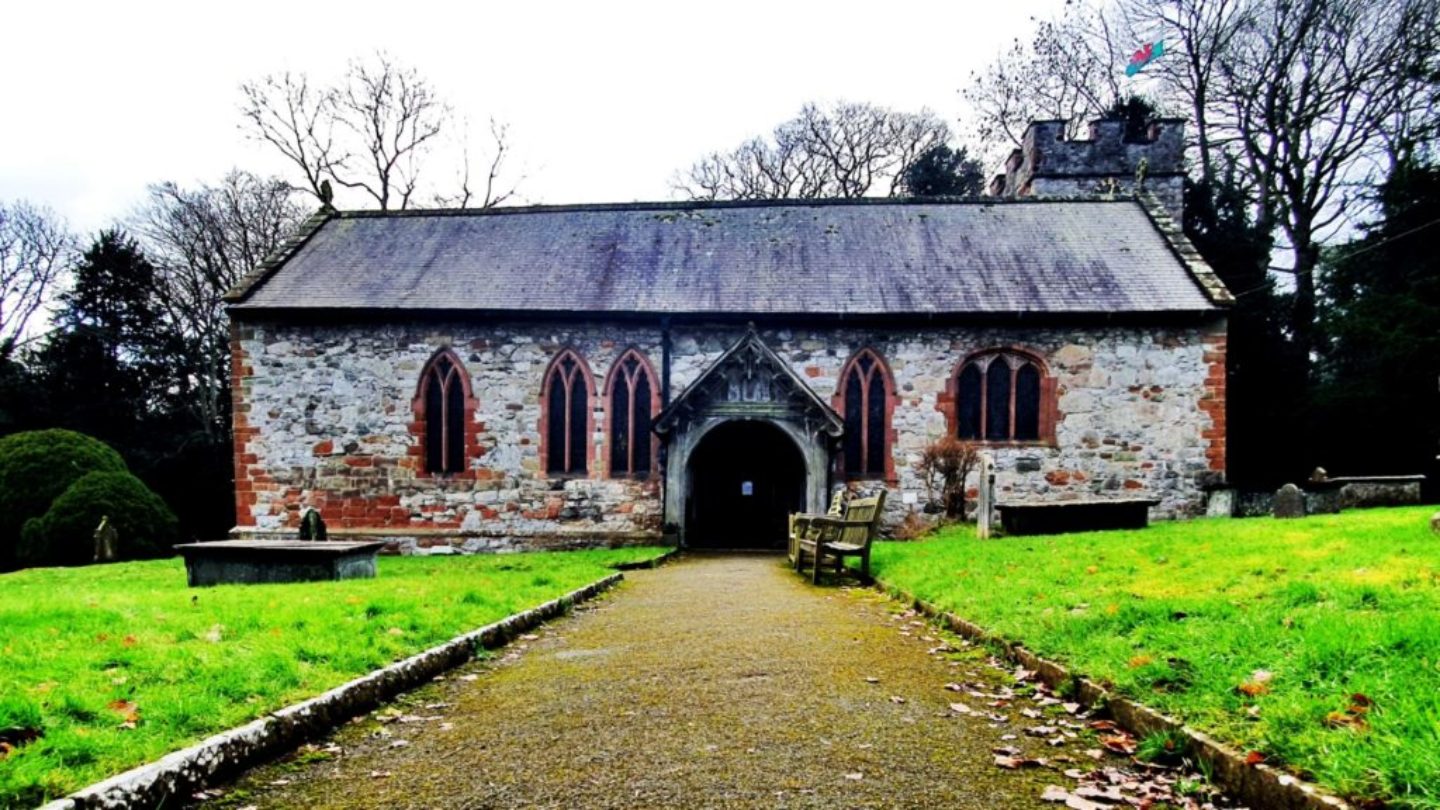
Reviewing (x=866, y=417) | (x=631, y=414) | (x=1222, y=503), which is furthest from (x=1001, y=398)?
(x=631, y=414)

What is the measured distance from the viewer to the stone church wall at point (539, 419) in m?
19.5

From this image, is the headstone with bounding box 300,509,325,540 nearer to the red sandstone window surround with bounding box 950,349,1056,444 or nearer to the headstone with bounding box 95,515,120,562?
the headstone with bounding box 95,515,120,562

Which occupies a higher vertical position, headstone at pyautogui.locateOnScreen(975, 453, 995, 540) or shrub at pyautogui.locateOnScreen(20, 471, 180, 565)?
headstone at pyautogui.locateOnScreen(975, 453, 995, 540)

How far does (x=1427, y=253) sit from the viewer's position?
23.9 metres

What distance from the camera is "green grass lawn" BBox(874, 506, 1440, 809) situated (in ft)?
11.7

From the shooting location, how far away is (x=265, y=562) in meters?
12.0

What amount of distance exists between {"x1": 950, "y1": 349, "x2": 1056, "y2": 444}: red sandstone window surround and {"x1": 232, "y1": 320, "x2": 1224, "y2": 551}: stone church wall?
351 mm

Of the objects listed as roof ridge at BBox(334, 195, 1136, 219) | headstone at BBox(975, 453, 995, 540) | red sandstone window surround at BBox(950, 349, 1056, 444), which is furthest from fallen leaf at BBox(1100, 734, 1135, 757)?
roof ridge at BBox(334, 195, 1136, 219)

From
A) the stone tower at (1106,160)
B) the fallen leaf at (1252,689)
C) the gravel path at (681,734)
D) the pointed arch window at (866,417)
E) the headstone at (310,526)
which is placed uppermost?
the stone tower at (1106,160)

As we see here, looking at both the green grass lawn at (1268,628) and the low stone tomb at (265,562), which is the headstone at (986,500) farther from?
the low stone tomb at (265,562)

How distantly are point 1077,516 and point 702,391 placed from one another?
7662mm

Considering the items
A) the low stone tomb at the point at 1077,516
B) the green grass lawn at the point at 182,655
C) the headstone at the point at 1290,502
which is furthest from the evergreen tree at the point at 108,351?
the headstone at the point at 1290,502

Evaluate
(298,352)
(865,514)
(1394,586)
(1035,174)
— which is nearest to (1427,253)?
(1035,174)

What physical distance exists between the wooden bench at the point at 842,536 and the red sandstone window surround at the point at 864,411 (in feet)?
20.1
